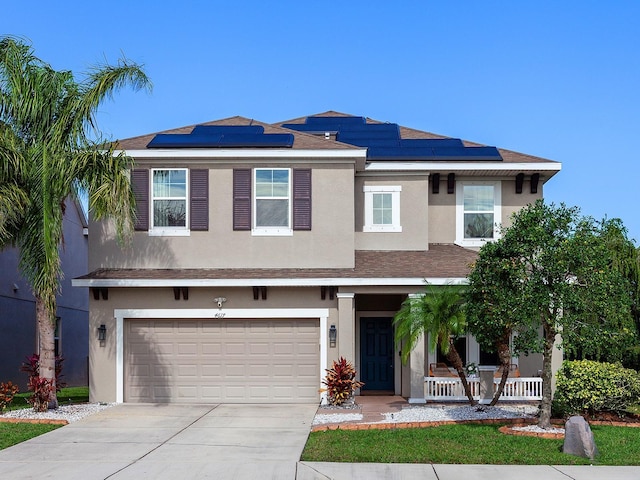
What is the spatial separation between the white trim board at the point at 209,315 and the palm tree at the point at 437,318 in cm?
237

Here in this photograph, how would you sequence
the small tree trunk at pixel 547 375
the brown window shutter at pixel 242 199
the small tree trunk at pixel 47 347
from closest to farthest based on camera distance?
the small tree trunk at pixel 547 375, the small tree trunk at pixel 47 347, the brown window shutter at pixel 242 199

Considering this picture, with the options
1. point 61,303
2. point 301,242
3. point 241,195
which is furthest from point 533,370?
point 61,303

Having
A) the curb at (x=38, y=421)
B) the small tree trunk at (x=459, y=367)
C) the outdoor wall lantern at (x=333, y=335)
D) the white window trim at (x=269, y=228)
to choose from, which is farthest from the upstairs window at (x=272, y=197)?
the curb at (x=38, y=421)

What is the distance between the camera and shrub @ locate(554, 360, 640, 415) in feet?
47.1

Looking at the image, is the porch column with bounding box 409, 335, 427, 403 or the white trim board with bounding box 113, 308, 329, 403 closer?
the porch column with bounding box 409, 335, 427, 403

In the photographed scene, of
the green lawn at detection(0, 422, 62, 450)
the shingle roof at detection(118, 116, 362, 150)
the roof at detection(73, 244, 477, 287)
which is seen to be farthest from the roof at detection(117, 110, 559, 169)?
the green lawn at detection(0, 422, 62, 450)

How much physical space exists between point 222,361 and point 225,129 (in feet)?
18.8

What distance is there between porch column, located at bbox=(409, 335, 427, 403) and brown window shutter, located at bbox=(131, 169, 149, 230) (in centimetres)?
658

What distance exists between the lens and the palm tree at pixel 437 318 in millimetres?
15000

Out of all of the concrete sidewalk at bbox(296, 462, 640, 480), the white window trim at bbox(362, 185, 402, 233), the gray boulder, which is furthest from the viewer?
the white window trim at bbox(362, 185, 402, 233)

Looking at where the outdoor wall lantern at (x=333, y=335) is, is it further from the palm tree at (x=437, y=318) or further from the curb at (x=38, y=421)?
the curb at (x=38, y=421)

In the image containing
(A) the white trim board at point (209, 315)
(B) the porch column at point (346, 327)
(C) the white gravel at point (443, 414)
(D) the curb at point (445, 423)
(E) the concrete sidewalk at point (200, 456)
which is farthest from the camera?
(A) the white trim board at point (209, 315)

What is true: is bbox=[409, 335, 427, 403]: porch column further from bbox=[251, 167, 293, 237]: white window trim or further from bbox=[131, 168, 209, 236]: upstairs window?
bbox=[131, 168, 209, 236]: upstairs window

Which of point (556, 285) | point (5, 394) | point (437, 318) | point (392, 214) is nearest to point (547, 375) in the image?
point (556, 285)
